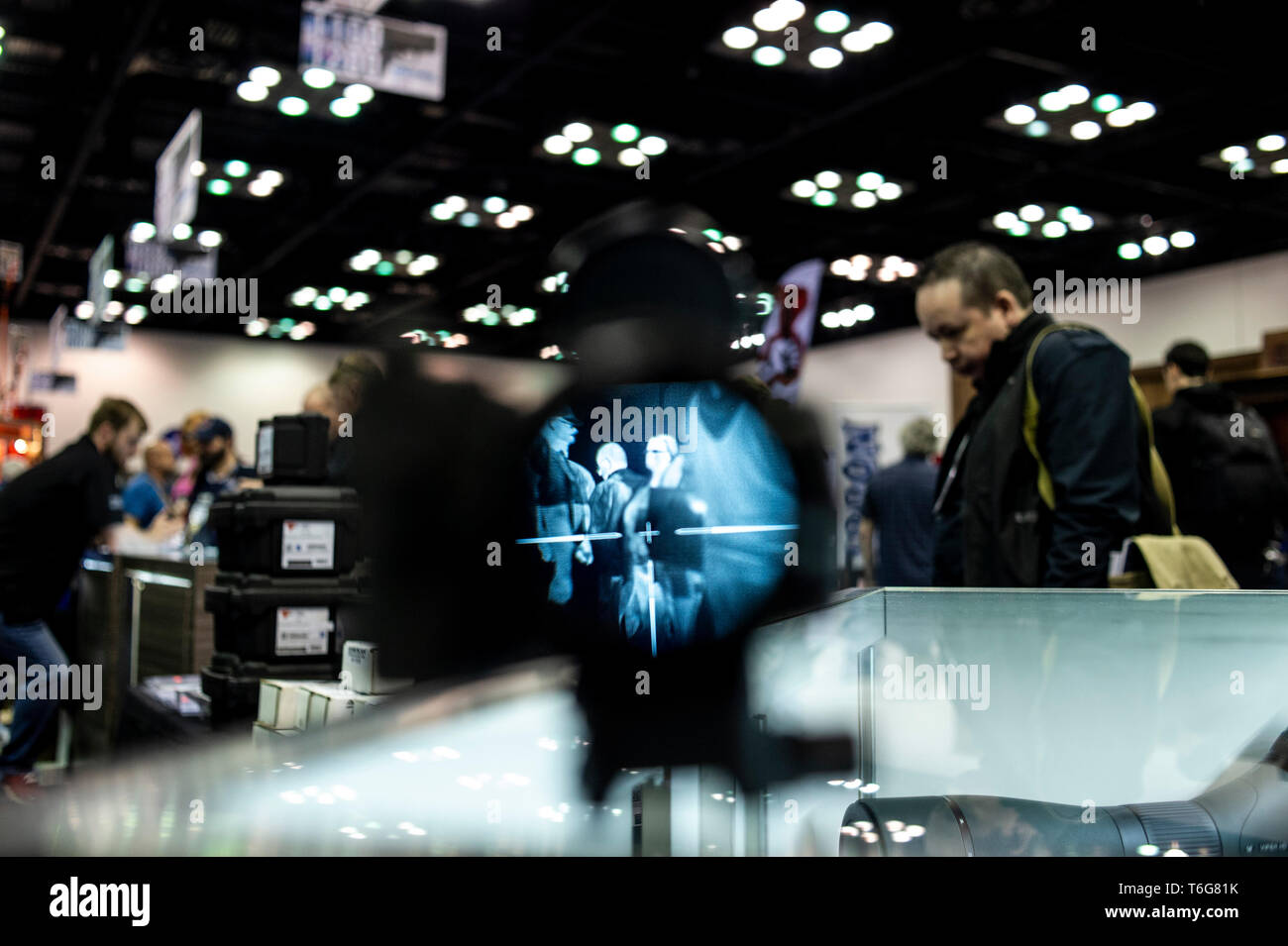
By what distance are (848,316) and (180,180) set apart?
7713 millimetres

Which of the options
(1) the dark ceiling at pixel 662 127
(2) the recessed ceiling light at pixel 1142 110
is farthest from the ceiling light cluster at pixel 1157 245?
(2) the recessed ceiling light at pixel 1142 110

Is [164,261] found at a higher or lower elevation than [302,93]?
lower

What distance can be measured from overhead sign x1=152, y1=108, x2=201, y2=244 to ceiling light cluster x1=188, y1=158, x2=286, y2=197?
4.54 feet

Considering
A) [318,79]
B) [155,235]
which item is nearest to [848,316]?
[155,235]

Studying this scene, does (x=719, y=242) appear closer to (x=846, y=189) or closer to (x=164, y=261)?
(x=846, y=189)

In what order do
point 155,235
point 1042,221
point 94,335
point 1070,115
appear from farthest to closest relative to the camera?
point 94,335 → point 155,235 → point 1042,221 → point 1070,115

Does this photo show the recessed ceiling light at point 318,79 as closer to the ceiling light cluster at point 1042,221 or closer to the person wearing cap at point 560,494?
the ceiling light cluster at point 1042,221

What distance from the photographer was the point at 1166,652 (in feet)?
3.58

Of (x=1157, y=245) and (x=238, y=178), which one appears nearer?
(x=238, y=178)

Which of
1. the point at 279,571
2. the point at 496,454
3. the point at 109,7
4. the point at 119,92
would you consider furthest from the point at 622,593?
the point at 119,92

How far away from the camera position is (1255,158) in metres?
6.76

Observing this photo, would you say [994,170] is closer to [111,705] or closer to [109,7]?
[109,7]
